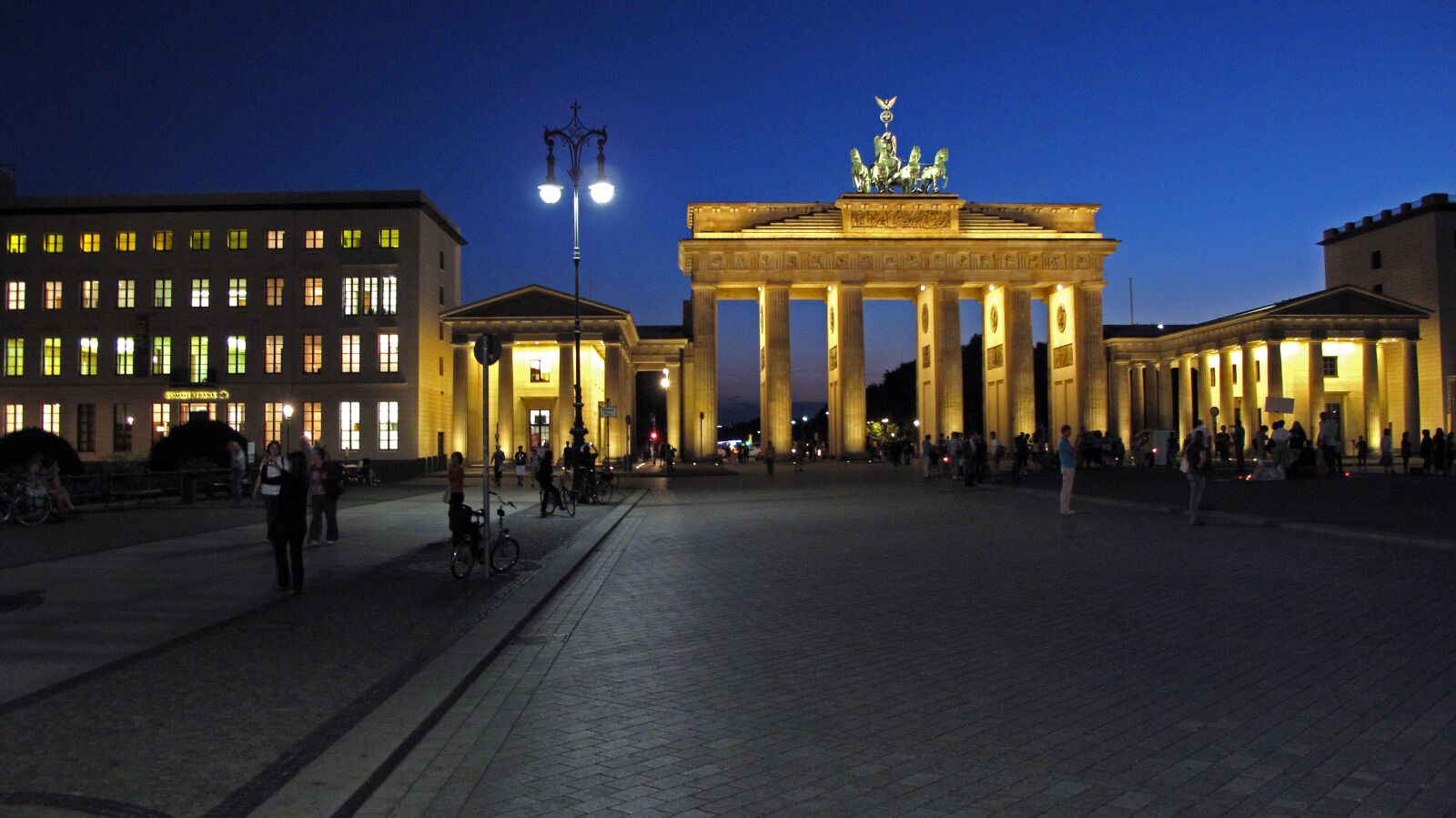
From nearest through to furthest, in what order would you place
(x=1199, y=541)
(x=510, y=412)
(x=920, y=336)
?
(x=1199, y=541)
(x=510, y=412)
(x=920, y=336)

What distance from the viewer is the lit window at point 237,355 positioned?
55.6m

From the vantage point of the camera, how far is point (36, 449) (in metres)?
27.2

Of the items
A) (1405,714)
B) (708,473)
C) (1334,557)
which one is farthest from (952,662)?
(708,473)

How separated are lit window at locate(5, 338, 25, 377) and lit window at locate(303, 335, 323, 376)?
1482cm

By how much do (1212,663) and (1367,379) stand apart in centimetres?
6672

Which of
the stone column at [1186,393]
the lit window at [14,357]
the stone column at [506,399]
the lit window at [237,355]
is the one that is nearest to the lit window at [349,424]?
the lit window at [237,355]

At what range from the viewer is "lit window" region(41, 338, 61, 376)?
182 ft

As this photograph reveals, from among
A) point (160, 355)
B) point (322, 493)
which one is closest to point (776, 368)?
point (160, 355)

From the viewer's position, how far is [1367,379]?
210 ft

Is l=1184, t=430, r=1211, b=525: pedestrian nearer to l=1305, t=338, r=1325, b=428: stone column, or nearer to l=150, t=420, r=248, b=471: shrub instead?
l=150, t=420, r=248, b=471: shrub

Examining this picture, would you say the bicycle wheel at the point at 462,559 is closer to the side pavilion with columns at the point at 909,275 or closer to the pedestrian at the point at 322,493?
the pedestrian at the point at 322,493

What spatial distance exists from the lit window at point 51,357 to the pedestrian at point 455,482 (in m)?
50.2

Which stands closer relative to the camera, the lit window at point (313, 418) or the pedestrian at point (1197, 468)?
the pedestrian at point (1197, 468)

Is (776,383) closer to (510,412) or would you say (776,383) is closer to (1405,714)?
(510,412)
